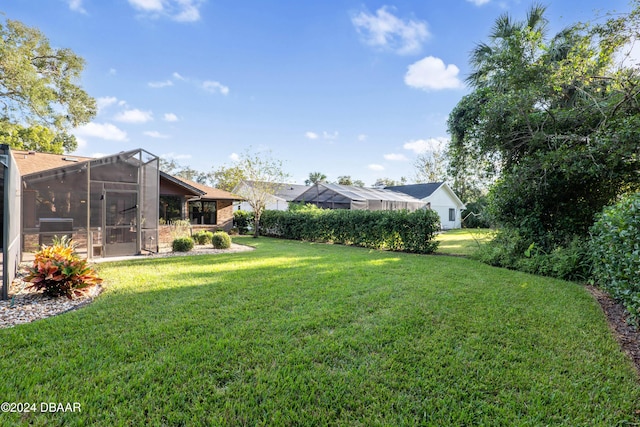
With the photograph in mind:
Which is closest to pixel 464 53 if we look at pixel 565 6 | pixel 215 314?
pixel 565 6

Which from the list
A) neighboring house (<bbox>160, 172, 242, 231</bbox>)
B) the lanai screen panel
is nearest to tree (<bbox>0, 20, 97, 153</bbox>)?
neighboring house (<bbox>160, 172, 242, 231</bbox>)

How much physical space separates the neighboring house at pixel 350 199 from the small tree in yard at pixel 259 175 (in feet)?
12.0

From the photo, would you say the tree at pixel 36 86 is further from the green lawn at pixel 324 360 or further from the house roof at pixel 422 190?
the house roof at pixel 422 190

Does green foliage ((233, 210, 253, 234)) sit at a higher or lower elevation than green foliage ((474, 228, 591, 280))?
higher

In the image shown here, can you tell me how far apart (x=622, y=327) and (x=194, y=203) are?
17.9 meters

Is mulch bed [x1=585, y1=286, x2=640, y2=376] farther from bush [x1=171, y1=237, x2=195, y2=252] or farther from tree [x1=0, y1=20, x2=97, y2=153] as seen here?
tree [x1=0, y1=20, x2=97, y2=153]

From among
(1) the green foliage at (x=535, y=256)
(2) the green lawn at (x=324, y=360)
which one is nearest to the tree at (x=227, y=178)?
(1) the green foliage at (x=535, y=256)

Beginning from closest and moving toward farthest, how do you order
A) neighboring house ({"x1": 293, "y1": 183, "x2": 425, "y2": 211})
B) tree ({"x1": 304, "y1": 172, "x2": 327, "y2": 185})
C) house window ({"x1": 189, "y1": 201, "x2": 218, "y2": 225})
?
house window ({"x1": 189, "y1": 201, "x2": 218, "y2": 225})
neighboring house ({"x1": 293, "y1": 183, "x2": 425, "y2": 211})
tree ({"x1": 304, "y1": 172, "x2": 327, "y2": 185})

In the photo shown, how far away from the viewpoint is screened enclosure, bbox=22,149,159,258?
8469 millimetres

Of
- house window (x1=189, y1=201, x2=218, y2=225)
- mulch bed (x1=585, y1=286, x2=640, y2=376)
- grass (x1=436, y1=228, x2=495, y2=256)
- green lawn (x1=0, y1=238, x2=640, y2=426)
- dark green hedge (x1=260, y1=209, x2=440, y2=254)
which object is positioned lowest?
mulch bed (x1=585, y1=286, x2=640, y2=376)

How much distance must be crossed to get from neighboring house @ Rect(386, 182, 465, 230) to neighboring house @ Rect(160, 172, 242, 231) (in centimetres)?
1568

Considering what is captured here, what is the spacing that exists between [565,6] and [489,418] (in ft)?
33.7

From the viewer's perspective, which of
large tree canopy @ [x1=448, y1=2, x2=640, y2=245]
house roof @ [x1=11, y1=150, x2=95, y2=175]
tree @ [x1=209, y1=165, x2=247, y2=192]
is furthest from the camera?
tree @ [x1=209, y1=165, x2=247, y2=192]

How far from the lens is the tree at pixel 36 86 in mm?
13202
